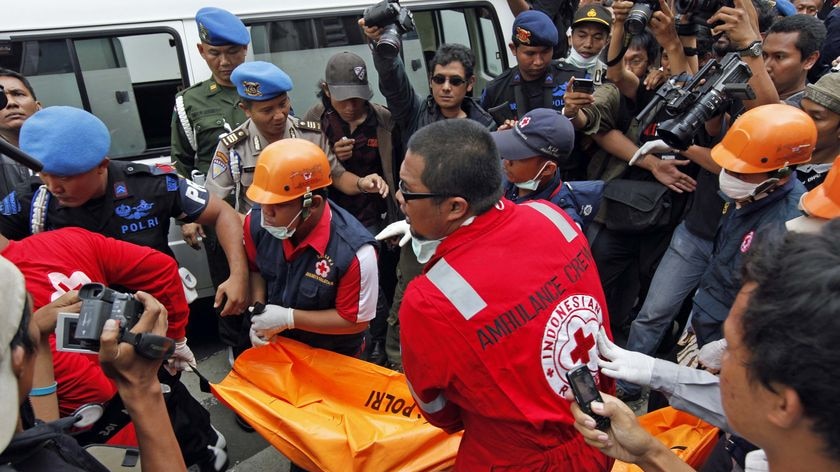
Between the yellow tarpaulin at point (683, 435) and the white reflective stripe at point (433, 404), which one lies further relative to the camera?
the yellow tarpaulin at point (683, 435)

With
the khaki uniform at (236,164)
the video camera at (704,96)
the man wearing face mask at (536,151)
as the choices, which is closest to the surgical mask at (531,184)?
the man wearing face mask at (536,151)

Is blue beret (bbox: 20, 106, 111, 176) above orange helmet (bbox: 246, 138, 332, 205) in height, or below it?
above

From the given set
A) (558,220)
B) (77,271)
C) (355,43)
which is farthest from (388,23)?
(77,271)

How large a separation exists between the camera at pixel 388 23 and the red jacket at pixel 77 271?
1819mm

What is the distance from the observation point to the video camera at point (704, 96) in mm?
2900

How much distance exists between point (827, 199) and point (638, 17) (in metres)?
1.66

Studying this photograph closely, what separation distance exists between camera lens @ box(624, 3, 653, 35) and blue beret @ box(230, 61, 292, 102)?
2.03 metres

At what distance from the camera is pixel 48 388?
1.65 m

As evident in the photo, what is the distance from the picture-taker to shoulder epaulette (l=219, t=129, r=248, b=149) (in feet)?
11.4

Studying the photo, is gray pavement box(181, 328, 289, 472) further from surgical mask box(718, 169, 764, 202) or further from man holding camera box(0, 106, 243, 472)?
surgical mask box(718, 169, 764, 202)

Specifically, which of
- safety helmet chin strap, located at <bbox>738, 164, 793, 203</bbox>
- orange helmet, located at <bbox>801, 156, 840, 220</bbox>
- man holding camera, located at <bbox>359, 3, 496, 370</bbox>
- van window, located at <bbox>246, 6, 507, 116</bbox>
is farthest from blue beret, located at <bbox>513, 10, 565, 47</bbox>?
orange helmet, located at <bbox>801, 156, 840, 220</bbox>

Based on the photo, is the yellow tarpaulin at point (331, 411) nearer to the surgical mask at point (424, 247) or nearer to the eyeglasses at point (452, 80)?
the surgical mask at point (424, 247)

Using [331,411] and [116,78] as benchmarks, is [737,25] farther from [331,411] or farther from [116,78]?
[116,78]

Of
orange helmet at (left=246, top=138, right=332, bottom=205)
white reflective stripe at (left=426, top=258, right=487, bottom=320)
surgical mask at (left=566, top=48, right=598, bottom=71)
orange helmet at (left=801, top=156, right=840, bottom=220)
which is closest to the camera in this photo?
white reflective stripe at (left=426, top=258, right=487, bottom=320)
